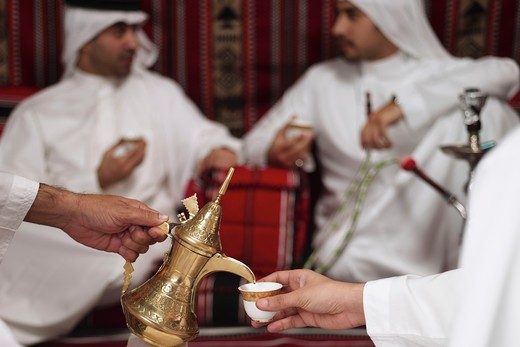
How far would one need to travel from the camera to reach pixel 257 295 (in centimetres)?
158

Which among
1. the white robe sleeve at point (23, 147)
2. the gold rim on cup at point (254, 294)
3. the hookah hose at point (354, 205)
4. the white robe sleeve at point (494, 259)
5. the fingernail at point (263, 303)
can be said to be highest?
the white robe sleeve at point (494, 259)

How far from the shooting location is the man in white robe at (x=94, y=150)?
10.3 feet

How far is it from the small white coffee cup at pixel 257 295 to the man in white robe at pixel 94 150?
165cm

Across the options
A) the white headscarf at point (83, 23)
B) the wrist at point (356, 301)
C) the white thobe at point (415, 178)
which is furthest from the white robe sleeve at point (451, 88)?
the wrist at point (356, 301)

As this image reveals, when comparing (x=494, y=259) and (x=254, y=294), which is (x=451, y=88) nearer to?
(x=254, y=294)

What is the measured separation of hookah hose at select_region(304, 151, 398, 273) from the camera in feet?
11.2

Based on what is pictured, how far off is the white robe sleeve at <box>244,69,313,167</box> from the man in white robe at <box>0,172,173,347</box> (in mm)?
1964

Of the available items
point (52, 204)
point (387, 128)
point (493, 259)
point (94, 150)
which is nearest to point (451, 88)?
point (387, 128)

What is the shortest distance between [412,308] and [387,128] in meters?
1.91

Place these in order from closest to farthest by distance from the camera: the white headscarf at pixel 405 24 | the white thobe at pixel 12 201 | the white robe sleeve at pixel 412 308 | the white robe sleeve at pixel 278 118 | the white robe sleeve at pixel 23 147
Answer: the white robe sleeve at pixel 412 308, the white thobe at pixel 12 201, the white robe sleeve at pixel 23 147, the white headscarf at pixel 405 24, the white robe sleeve at pixel 278 118

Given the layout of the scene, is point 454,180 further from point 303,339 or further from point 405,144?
point 303,339

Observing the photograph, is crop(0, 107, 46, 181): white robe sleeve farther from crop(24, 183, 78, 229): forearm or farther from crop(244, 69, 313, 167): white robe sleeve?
crop(24, 183, 78, 229): forearm

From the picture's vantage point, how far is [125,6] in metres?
3.79

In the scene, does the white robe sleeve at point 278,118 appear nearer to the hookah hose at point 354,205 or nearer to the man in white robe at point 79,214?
the hookah hose at point 354,205
